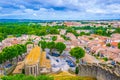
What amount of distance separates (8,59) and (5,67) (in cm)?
218

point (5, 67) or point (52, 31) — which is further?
point (52, 31)

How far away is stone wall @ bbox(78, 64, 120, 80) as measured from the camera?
18.6 metres

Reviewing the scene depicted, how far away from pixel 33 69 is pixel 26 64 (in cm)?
150

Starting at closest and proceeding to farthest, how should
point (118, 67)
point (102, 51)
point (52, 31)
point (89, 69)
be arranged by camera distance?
point (118, 67) < point (89, 69) < point (102, 51) < point (52, 31)

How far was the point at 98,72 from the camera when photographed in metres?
21.8

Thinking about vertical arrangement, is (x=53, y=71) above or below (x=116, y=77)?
below

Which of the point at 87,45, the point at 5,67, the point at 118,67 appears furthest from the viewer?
the point at 87,45

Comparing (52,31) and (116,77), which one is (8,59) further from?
(52,31)

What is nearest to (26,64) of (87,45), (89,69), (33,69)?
(33,69)

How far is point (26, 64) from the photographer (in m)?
38.8

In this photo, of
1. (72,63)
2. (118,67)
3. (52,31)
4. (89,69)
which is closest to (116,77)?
(118,67)

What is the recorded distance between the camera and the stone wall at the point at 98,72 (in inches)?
732

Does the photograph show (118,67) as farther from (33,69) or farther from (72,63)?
(72,63)

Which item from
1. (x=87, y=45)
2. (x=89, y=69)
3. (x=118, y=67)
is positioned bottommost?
(x=87, y=45)
